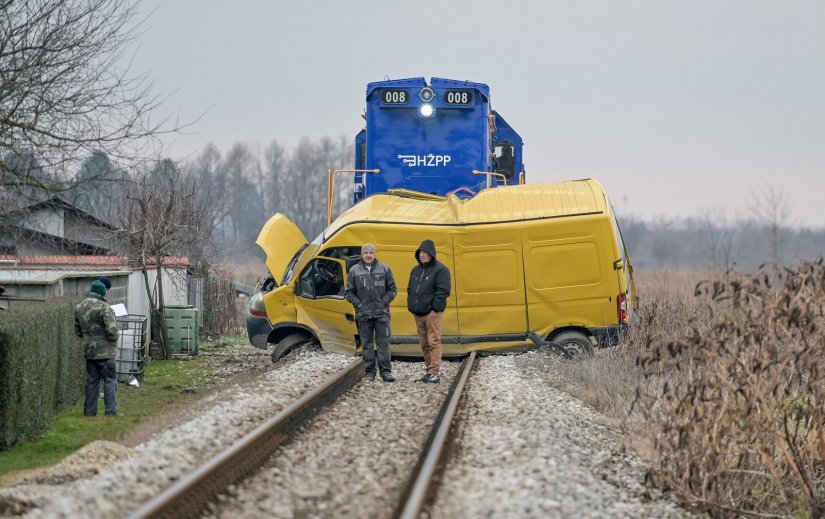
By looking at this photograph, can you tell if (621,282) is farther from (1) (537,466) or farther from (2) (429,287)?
(1) (537,466)

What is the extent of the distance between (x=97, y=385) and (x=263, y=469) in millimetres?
5754

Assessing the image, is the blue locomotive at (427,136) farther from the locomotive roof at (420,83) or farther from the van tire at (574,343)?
the van tire at (574,343)

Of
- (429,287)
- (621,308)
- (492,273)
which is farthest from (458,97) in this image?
(429,287)

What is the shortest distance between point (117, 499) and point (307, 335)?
9.97 m

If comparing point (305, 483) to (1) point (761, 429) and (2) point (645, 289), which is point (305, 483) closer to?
(1) point (761, 429)

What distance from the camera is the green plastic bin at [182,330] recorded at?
23172 millimetres

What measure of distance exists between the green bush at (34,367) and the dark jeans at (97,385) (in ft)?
1.30

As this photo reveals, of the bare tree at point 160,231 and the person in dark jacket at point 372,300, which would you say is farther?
the bare tree at point 160,231

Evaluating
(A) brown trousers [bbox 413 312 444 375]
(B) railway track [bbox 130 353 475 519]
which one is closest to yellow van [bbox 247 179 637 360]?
(A) brown trousers [bbox 413 312 444 375]

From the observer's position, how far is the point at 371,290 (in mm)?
14273

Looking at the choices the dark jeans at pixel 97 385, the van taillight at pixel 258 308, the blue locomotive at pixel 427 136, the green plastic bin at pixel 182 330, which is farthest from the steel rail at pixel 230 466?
the green plastic bin at pixel 182 330

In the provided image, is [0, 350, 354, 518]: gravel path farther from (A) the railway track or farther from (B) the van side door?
(B) the van side door

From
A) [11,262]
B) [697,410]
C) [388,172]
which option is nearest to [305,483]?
[697,410]

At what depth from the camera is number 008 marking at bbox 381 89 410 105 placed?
19188 mm
